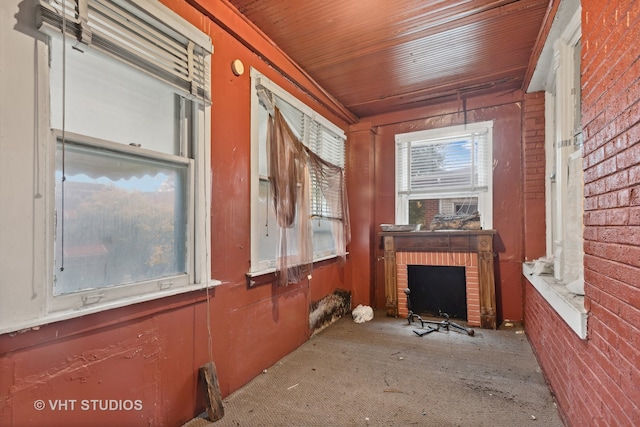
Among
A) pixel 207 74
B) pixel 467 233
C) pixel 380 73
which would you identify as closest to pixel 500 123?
pixel 467 233

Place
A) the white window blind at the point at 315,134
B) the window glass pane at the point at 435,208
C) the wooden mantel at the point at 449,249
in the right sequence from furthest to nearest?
the window glass pane at the point at 435,208, the wooden mantel at the point at 449,249, the white window blind at the point at 315,134

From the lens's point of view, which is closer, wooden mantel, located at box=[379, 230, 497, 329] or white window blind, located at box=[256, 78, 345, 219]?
white window blind, located at box=[256, 78, 345, 219]

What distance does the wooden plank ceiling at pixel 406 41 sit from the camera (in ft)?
7.38

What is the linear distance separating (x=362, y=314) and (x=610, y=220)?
297 cm

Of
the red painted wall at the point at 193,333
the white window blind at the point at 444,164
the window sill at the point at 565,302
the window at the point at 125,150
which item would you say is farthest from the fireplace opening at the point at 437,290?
the window at the point at 125,150

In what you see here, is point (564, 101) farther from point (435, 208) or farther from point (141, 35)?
point (141, 35)

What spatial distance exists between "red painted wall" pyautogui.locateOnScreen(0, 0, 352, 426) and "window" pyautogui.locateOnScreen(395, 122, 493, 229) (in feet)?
6.62

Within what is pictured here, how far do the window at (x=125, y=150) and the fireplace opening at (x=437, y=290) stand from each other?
3065 mm

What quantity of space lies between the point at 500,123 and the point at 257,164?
3104 millimetres

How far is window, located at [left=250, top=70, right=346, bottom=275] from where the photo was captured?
2434 millimetres

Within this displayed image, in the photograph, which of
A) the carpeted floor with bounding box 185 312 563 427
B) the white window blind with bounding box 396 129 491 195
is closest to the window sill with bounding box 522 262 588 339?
the carpeted floor with bounding box 185 312 563 427

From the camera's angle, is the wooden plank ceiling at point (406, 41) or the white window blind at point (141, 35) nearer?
the white window blind at point (141, 35)

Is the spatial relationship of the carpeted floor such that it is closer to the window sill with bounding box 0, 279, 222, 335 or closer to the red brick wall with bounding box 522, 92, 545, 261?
the window sill with bounding box 0, 279, 222, 335

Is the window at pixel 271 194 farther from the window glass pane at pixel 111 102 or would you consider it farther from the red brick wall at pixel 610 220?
the red brick wall at pixel 610 220
